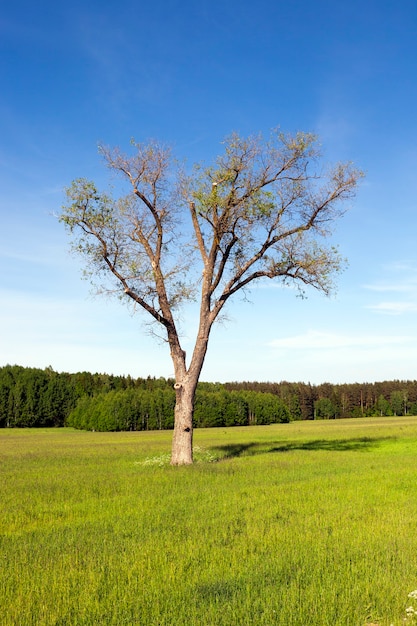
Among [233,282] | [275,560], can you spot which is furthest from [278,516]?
[233,282]

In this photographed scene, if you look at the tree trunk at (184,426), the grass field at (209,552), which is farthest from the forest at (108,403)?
the grass field at (209,552)

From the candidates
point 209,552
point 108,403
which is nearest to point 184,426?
point 209,552

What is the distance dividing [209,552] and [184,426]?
1470cm

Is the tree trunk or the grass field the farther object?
the tree trunk

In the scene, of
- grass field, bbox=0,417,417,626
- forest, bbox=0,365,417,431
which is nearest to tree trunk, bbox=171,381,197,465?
grass field, bbox=0,417,417,626

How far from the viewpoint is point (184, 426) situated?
23203mm

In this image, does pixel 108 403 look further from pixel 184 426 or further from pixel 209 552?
pixel 209 552

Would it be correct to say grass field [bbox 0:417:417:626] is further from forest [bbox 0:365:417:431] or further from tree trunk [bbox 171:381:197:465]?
forest [bbox 0:365:417:431]

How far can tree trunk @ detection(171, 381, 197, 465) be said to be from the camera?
23000 mm

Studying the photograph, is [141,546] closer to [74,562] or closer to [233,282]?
[74,562]

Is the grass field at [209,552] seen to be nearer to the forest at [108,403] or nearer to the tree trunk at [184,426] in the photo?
the tree trunk at [184,426]

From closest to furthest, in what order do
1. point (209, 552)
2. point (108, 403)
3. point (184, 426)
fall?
1. point (209, 552)
2. point (184, 426)
3. point (108, 403)

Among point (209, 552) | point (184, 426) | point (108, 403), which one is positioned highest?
point (184, 426)

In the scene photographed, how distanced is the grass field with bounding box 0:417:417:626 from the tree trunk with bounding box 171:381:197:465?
550cm
